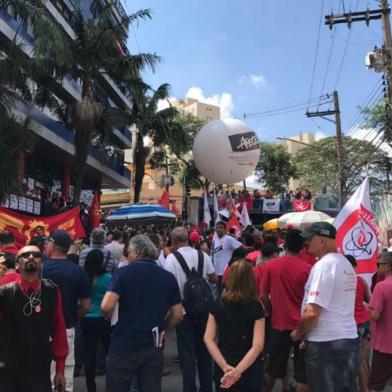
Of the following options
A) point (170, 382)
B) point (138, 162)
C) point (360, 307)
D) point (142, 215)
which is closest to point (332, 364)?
point (360, 307)

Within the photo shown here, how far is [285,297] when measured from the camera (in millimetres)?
4867

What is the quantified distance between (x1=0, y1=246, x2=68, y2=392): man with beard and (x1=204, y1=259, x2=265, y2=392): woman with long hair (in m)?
1.15

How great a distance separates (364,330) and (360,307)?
0.36 metres

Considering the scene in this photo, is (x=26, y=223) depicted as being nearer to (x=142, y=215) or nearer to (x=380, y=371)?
(x=380, y=371)

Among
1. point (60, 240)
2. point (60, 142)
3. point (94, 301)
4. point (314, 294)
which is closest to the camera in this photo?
point (314, 294)

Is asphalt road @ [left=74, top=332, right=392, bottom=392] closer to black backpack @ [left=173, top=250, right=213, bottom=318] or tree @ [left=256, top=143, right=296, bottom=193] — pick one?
black backpack @ [left=173, top=250, right=213, bottom=318]

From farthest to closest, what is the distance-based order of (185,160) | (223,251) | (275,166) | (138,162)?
1. (275,166)
2. (185,160)
3. (138,162)
4. (223,251)

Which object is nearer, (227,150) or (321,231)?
(321,231)

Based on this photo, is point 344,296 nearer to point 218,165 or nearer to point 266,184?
point 218,165

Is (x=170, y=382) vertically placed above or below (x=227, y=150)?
below

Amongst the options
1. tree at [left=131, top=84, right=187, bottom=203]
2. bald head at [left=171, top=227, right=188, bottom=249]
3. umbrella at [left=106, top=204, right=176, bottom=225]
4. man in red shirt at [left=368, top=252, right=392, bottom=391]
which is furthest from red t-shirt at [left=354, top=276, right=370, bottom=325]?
tree at [left=131, top=84, right=187, bottom=203]

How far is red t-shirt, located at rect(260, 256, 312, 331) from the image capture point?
4844mm

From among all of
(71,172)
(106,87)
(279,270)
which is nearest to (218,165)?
(279,270)

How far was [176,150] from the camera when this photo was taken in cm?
2197
